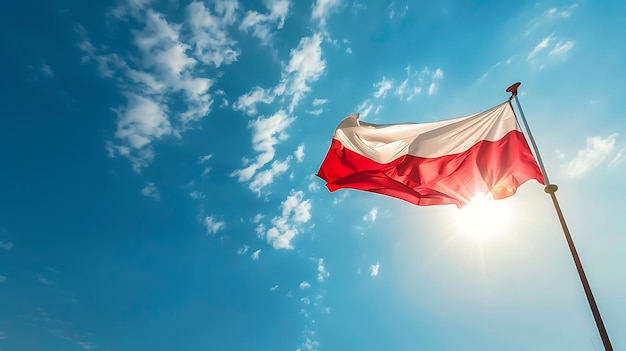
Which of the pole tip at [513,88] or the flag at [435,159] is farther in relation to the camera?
the pole tip at [513,88]

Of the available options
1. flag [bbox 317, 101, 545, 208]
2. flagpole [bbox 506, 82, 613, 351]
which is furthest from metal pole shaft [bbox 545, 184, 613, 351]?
flag [bbox 317, 101, 545, 208]

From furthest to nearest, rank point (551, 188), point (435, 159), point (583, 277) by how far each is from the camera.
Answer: point (435, 159) < point (551, 188) < point (583, 277)

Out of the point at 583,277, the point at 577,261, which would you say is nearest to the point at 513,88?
the point at 577,261

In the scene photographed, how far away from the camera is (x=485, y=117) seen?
14.6 meters

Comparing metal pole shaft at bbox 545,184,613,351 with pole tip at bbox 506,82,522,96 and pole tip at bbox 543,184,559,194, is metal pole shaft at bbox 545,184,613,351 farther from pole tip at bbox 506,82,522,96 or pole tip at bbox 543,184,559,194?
pole tip at bbox 506,82,522,96

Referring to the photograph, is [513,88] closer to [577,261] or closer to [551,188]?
[551,188]

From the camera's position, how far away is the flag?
13625mm

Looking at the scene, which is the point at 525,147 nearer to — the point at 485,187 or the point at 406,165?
the point at 485,187

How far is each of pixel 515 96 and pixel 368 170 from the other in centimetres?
557

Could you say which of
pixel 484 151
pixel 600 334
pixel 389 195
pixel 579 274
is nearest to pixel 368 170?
pixel 389 195

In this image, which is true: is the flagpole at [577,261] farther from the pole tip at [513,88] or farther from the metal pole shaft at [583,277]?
the pole tip at [513,88]

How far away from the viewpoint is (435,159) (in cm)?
1471

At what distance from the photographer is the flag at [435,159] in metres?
13.6

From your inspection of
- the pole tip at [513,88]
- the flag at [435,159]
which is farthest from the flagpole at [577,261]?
Answer: the flag at [435,159]
